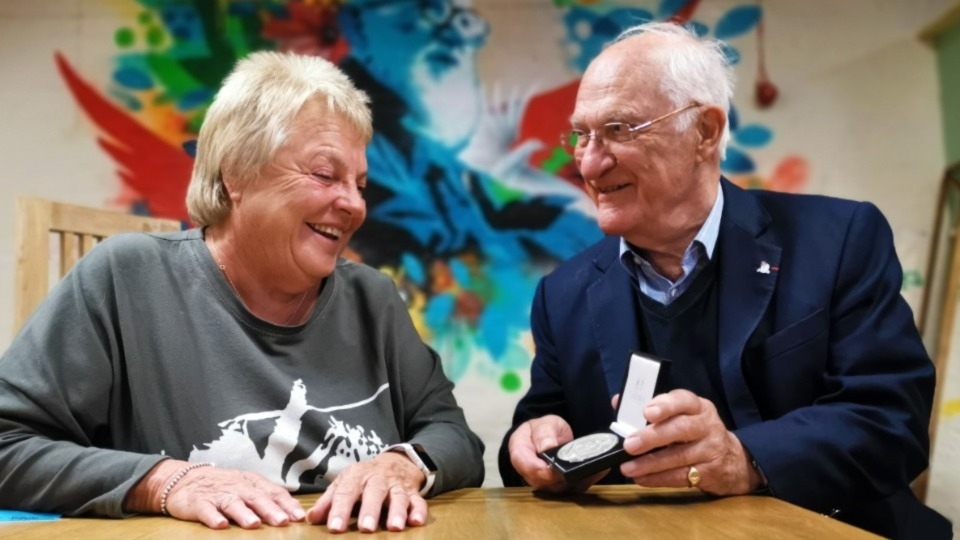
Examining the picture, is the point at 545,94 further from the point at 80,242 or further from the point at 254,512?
the point at 254,512

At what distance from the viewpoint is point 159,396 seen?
146 cm

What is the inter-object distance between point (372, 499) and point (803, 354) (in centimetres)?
80

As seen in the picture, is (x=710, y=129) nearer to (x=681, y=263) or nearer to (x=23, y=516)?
(x=681, y=263)

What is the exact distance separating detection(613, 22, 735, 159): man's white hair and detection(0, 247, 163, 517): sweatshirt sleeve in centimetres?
106

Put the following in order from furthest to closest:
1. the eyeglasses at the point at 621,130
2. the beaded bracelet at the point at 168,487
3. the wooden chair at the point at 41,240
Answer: the wooden chair at the point at 41,240
the eyeglasses at the point at 621,130
the beaded bracelet at the point at 168,487

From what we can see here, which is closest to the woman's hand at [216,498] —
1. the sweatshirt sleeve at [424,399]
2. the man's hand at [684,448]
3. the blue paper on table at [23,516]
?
the blue paper on table at [23,516]

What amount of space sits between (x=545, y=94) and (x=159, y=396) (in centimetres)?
210

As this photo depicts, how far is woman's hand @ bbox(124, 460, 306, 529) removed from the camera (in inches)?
45.4

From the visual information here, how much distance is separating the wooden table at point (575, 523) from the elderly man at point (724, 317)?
0.06m

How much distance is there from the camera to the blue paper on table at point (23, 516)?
1.23 metres

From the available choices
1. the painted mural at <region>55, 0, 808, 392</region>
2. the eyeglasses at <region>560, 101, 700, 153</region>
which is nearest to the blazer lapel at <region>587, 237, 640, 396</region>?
the eyeglasses at <region>560, 101, 700, 153</region>

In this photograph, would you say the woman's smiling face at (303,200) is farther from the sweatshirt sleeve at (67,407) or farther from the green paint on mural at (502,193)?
the green paint on mural at (502,193)

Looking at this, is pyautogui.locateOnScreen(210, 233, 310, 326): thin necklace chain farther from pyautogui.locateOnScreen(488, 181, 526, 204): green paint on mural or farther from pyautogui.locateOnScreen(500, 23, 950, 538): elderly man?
pyautogui.locateOnScreen(488, 181, 526, 204): green paint on mural

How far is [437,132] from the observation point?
3.22 metres
